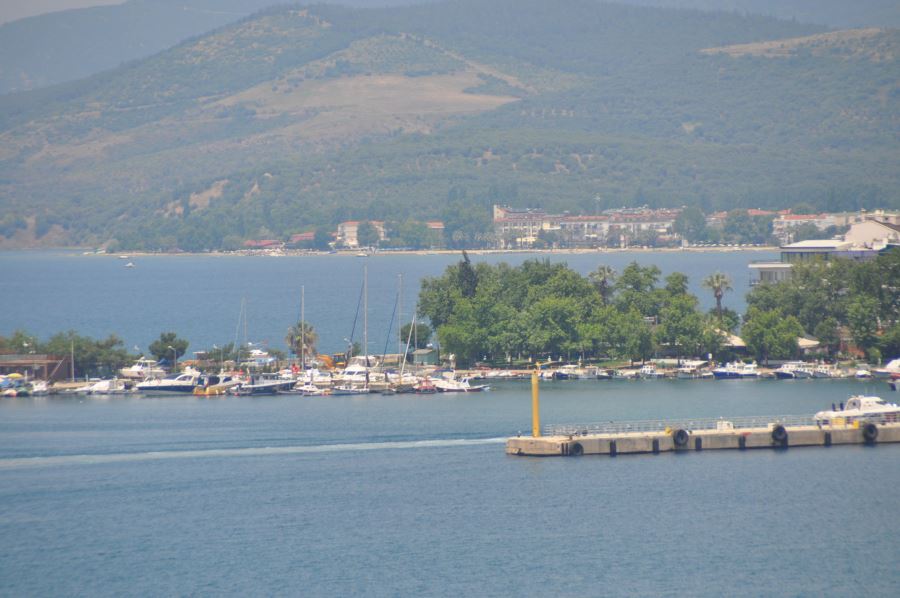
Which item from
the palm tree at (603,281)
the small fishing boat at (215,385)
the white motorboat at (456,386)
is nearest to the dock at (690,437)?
the white motorboat at (456,386)

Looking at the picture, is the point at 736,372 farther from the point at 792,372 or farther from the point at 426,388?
the point at 426,388

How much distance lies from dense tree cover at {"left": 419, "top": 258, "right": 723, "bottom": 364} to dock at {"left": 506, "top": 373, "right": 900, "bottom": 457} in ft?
78.1

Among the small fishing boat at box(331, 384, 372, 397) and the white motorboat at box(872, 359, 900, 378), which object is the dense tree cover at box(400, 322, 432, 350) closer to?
the small fishing boat at box(331, 384, 372, 397)

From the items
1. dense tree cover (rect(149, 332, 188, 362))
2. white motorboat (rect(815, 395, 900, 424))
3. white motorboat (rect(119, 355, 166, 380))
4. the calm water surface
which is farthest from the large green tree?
white motorboat (rect(119, 355, 166, 380))

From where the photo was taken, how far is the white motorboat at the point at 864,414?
57875 mm

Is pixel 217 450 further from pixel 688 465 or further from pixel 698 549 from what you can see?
pixel 698 549

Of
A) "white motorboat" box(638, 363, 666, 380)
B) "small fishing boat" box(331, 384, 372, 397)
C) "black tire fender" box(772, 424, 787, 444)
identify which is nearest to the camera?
"black tire fender" box(772, 424, 787, 444)

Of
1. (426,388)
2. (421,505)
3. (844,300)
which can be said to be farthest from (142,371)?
(421,505)

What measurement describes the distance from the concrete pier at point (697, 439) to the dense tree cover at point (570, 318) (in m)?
24.9

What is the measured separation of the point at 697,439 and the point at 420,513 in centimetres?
1287

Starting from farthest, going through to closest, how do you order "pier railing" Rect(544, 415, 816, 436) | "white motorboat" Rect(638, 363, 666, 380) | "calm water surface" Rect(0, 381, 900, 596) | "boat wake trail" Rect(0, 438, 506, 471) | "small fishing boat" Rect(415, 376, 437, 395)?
"white motorboat" Rect(638, 363, 666, 380)
"small fishing boat" Rect(415, 376, 437, 395)
"pier railing" Rect(544, 415, 816, 436)
"boat wake trail" Rect(0, 438, 506, 471)
"calm water surface" Rect(0, 381, 900, 596)

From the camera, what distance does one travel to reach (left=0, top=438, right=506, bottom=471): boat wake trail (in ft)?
184

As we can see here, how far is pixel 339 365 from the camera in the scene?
86.6 m

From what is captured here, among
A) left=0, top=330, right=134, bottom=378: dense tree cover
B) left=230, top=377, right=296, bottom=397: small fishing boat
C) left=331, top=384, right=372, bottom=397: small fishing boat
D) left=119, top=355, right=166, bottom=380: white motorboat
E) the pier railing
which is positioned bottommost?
the pier railing
